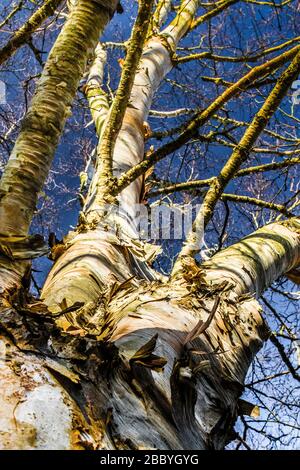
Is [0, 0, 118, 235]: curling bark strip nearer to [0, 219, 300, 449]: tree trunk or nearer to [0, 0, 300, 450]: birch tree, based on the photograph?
[0, 0, 300, 450]: birch tree

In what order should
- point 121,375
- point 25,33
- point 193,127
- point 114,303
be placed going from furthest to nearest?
point 193,127 < point 25,33 < point 114,303 < point 121,375

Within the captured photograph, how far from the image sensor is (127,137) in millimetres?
2893

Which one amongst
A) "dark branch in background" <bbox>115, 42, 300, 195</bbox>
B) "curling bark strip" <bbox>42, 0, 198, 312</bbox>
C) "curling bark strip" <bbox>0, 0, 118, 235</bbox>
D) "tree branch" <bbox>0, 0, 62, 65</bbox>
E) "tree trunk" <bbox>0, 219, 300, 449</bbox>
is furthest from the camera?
"dark branch in background" <bbox>115, 42, 300, 195</bbox>

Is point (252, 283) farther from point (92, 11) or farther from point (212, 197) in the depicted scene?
point (92, 11)

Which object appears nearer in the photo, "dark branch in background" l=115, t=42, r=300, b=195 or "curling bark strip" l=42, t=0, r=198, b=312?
"curling bark strip" l=42, t=0, r=198, b=312

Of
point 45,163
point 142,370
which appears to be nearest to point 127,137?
point 45,163

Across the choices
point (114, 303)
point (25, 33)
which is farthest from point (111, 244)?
point (25, 33)

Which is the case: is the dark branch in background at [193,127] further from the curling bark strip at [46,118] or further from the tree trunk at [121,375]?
the tree trunk at [121,375]

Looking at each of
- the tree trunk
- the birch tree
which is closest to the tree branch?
the birch tree

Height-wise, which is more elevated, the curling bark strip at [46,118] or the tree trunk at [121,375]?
Answer: the curling bark strip at [46,118]

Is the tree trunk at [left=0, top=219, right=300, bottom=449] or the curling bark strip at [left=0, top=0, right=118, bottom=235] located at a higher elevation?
the curling bark strip at [left=0, top=0, right=118, bottom=235]

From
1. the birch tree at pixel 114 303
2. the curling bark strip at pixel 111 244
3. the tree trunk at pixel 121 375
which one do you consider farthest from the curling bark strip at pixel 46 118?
the tree trunk at pixel 121 375

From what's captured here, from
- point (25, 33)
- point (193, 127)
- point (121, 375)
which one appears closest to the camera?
point (121, 375)

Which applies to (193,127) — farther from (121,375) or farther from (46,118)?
(121,375)
